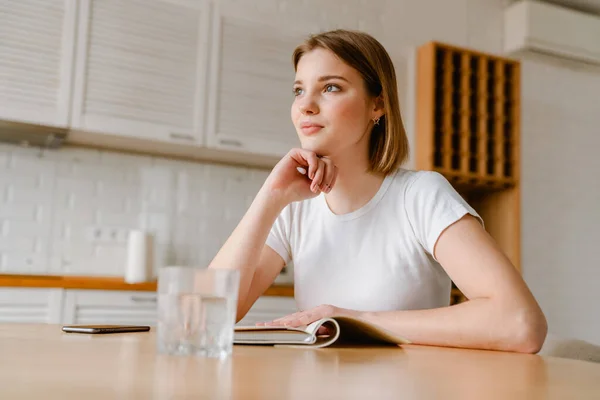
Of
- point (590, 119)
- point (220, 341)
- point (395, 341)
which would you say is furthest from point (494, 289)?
point (590, 119)

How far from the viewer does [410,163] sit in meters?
3.62

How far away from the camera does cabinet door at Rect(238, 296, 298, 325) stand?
288 centimetres

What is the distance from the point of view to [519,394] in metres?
0.49

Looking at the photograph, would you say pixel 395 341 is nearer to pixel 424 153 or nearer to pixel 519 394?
pixel 519 394

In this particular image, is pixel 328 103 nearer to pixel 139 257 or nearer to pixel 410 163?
pixel 139 257

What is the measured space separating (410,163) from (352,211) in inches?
87.1

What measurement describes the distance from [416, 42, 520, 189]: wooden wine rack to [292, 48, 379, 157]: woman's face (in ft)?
6.90

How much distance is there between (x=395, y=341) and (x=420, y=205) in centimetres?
50

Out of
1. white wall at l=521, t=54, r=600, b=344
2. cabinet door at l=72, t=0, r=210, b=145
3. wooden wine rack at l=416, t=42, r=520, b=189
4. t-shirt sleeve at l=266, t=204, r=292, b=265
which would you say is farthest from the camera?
white wall at l=521, t=54, r=600, b=344

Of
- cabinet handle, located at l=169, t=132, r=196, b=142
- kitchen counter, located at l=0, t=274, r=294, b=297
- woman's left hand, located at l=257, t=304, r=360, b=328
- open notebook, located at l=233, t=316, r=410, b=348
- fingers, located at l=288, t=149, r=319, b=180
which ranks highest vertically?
cabinet handle, located at l=169, t=132, r=196, b=142

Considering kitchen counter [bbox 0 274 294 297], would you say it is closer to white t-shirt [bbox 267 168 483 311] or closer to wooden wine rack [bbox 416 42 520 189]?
white t-shirt [bbox 267 168 483 311]

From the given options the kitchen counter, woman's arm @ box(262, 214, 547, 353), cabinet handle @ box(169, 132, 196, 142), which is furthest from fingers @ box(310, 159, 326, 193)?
cabinet handle @ box(169, 132, 196, 142)

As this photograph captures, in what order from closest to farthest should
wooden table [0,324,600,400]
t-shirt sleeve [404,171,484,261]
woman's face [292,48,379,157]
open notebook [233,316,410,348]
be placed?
1. wooden table [0,324,600,400]
2. open notebook [233,316,410,348]
3. t-shirt sleeve [404,171,484,261]
4. woman's face [292,48,379,157]

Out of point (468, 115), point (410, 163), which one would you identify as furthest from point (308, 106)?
point (468, 115)
